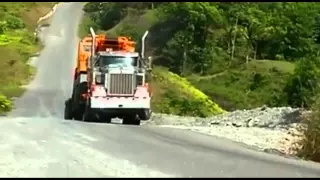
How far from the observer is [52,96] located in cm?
4781

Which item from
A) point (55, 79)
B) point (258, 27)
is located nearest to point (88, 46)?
point (55, 79)

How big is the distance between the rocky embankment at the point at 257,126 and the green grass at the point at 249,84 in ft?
55.2

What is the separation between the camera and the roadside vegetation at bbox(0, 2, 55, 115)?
52025 mm

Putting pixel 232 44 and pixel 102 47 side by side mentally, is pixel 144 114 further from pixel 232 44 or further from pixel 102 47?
pixel 232 44

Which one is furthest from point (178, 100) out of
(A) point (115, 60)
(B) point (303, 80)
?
(A) point (115, 60)

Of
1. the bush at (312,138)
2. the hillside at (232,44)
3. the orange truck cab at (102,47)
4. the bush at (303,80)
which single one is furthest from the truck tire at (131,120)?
the hillside at (232,44)

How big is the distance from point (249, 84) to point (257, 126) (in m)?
23.2

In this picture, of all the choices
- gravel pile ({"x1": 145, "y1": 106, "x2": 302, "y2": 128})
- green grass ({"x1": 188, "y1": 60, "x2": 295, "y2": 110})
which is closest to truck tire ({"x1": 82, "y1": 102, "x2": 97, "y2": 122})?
gravel pile ({"x1": 145, "y1": 106, "x2": 302, "y2": 128})

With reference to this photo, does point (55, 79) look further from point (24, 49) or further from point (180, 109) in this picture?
point (180, 109)

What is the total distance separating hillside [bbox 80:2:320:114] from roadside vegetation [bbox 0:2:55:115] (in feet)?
30.6

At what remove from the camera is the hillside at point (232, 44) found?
51.4 m

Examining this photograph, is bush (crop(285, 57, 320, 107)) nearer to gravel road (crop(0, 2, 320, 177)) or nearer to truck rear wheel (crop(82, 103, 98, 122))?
truck rear wheel (crop(82, 103, 98, 122))

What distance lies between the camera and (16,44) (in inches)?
2662

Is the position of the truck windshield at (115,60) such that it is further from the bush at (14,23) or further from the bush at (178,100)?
the bush at (14,23)
